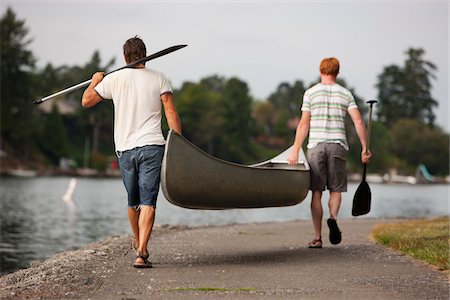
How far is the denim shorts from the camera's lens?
27.5 feet

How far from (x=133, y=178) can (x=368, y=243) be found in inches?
165

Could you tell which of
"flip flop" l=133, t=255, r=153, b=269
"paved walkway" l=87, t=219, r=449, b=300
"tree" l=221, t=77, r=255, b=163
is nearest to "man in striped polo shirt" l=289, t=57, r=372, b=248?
"paved walkway" l=87, t=219, r=449, b=300

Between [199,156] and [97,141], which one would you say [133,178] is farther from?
[97,141]

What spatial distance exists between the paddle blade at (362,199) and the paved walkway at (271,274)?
0.48 meters

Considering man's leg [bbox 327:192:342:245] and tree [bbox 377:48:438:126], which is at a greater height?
tree [bbox 377:48:438:126]

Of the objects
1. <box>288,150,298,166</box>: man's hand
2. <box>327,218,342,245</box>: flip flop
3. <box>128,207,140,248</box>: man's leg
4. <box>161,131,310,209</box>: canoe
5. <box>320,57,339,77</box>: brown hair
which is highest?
<box>320,57,339,77</box>: brown hair

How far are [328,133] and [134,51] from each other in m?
2.58

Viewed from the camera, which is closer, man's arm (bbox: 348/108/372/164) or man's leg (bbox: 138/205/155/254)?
man's leg (bbox: 138/205/155/254)

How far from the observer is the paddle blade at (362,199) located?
34.6 ft

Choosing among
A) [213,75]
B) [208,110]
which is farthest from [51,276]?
[213,75]

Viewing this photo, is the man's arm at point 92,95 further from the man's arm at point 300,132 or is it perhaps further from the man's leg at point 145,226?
the man's arm at point 300,132

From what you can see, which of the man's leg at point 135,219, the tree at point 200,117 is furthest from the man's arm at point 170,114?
the tree at point 200,117

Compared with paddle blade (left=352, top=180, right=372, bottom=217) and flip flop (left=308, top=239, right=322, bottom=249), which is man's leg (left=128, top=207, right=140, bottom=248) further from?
paddle blade (left=352, top=180, right=372, bottom=217)

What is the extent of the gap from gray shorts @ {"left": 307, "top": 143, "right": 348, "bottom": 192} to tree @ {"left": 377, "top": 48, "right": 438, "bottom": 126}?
142929 millimetres
